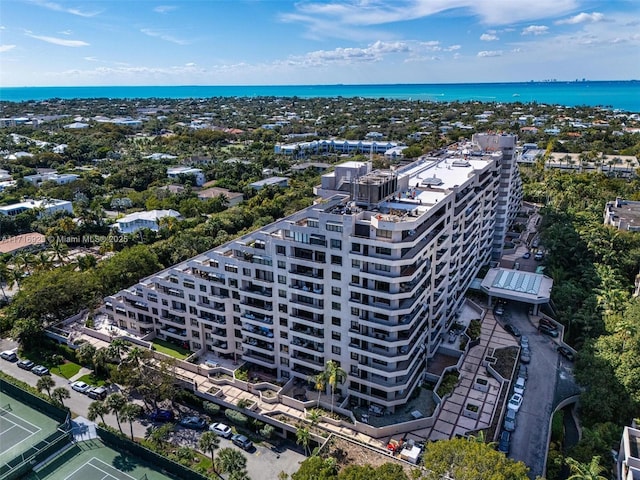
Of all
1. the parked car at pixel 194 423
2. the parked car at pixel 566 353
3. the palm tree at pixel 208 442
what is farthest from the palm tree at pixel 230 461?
the parked car at pixel 566 353

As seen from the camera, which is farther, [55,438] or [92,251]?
[92,251]

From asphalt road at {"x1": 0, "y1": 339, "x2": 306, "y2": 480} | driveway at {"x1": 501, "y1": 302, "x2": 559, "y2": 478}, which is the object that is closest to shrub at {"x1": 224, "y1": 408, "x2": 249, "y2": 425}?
asphalt road at {"x1": 0, "y1": 339, "x2": 306, "y2": 480}

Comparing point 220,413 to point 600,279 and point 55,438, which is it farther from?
point 600,279

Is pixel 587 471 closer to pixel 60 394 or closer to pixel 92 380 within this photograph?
pixel 60 394

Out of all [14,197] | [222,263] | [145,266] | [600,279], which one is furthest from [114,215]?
[600,279]

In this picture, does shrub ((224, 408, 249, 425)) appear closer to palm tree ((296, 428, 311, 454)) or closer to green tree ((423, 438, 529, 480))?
palm tree ((296, 428, 311, 454))

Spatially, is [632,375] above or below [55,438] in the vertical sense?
above

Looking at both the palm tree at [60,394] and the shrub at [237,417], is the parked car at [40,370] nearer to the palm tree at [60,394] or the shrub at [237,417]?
the palm tree at [60,394]
